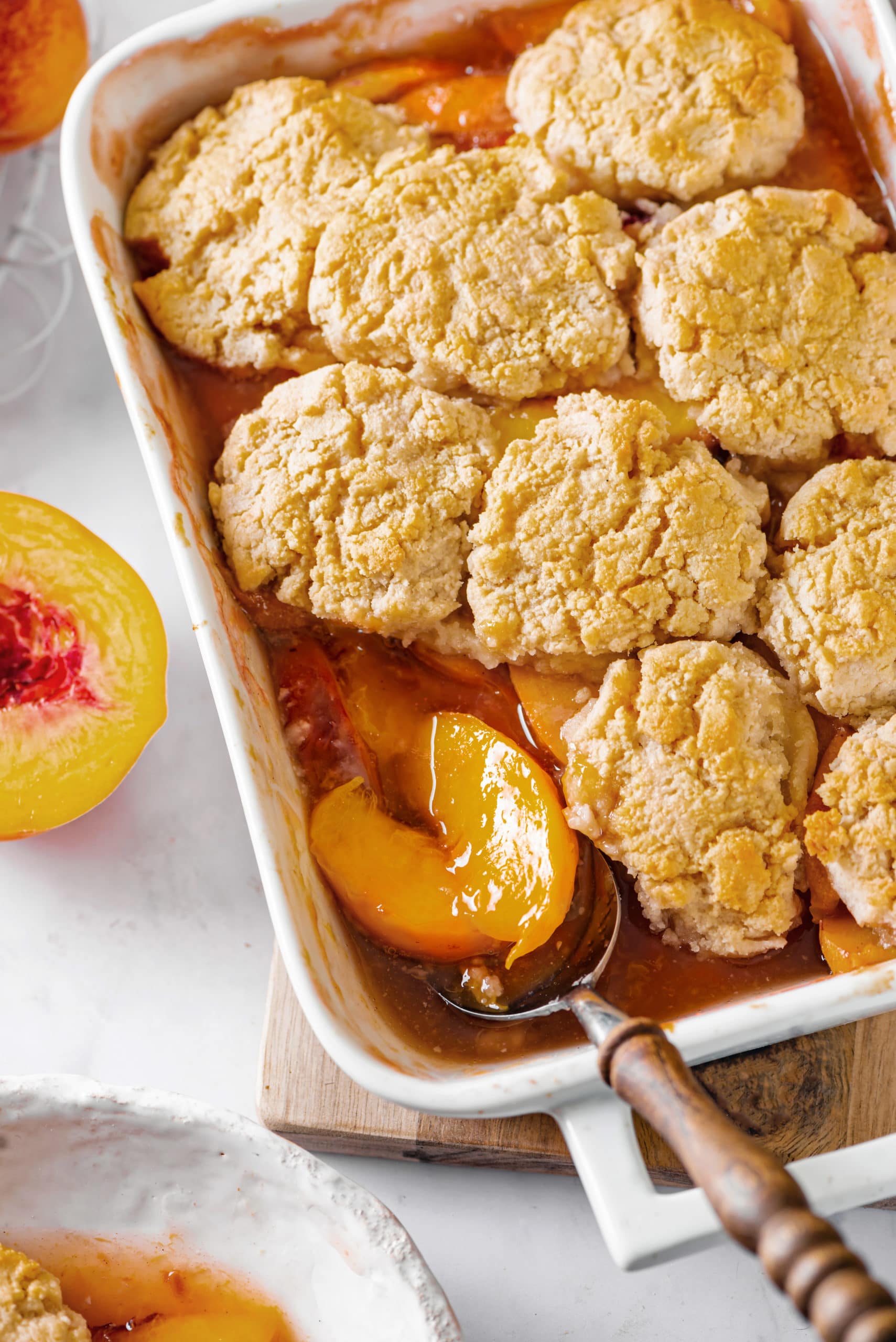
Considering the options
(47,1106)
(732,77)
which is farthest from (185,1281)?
(732,77)

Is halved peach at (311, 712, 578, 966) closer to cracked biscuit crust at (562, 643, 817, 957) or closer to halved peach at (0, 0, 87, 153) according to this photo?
cracked biscuit crust at (562, 643, 817, 957)

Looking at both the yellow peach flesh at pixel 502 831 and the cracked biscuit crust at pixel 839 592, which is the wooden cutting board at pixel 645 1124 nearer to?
the yellow peach flesh at pixel 502 831

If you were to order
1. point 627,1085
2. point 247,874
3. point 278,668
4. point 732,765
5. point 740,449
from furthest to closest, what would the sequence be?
point 247,874, point 278,668, point 740,449, point 732,765, point 627,1085

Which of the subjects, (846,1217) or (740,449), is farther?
(846,1217)

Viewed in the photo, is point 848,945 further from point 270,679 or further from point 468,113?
point 468,113

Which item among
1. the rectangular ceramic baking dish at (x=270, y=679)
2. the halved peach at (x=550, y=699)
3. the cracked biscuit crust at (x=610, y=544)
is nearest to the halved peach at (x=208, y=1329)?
the rectangular ceramic baking dish at (x=270, y=679)

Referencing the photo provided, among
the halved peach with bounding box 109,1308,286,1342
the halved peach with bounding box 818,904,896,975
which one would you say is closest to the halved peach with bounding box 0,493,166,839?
the halved peach with bounding box 109,1308,286,1342

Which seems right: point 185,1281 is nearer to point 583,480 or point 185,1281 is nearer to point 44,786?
point 44,786
